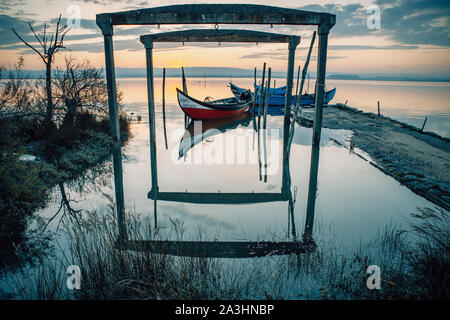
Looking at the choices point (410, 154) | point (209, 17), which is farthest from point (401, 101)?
point (209, 17)

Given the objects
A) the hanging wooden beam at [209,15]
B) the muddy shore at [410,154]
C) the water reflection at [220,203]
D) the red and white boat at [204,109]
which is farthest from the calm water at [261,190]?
the hanging wooden beam at [209,15]

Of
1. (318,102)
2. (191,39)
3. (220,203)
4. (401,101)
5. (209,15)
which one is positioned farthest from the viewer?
(401,101)

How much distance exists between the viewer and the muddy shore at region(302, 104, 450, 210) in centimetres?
751

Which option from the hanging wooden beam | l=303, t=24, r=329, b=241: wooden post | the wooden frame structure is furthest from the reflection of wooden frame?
l=303, t=24, r=329, b=241: wooden post

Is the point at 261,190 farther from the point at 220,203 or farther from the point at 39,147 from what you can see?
→ the point at 39,147

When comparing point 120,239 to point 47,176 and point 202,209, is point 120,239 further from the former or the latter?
point 47,176

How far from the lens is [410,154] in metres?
10.9

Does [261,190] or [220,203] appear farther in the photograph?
[261,190]

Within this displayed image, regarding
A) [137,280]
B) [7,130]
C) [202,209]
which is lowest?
[202,209]

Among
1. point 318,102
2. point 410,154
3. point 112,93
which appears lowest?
point 410,154

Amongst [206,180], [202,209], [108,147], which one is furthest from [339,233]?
[108,147]

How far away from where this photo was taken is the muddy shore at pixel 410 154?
7508mm
